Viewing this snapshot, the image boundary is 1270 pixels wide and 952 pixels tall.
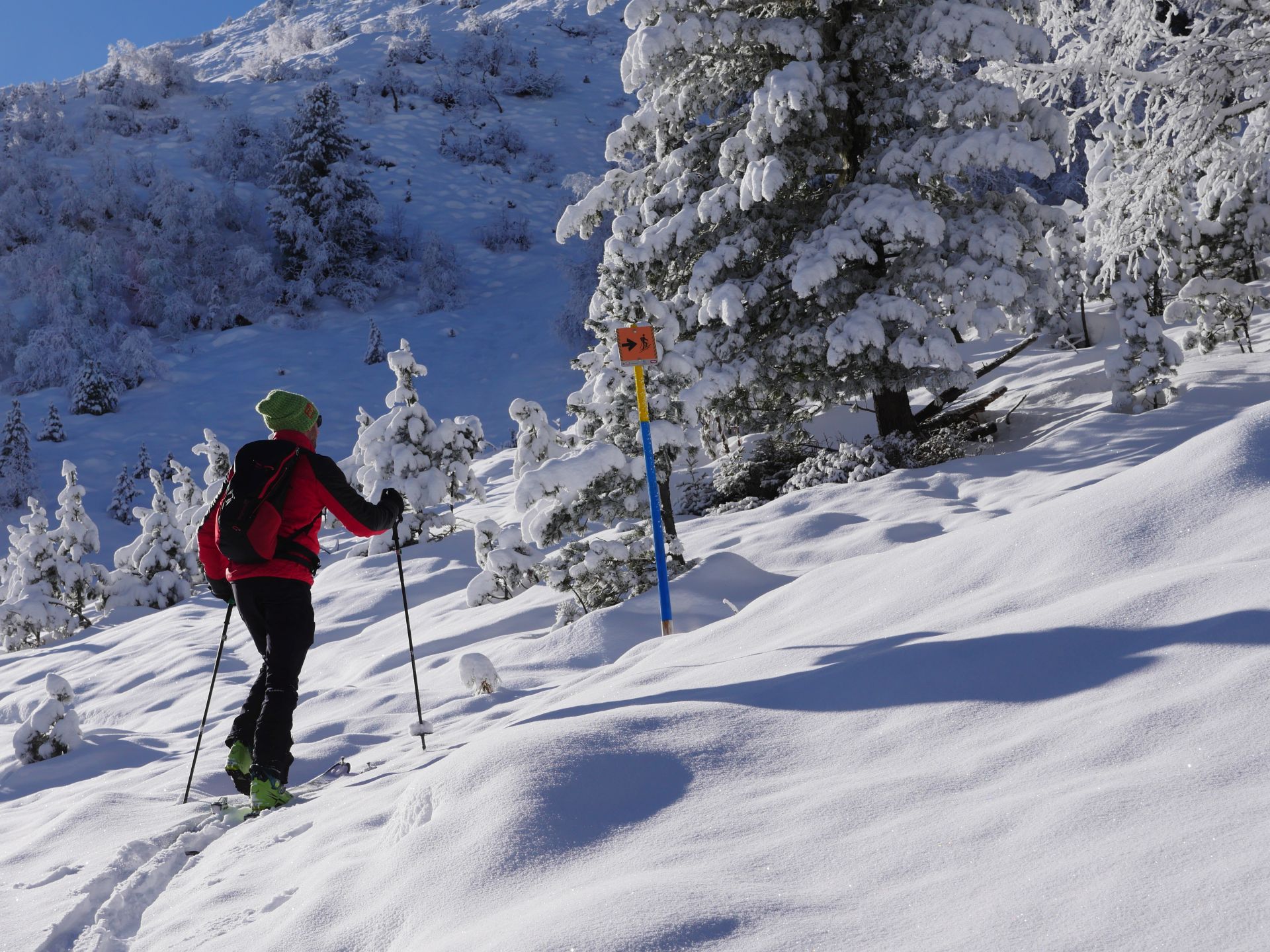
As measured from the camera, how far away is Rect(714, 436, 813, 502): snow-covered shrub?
11.5 metres

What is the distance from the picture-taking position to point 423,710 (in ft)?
18.9

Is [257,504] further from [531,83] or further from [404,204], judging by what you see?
[531,83]

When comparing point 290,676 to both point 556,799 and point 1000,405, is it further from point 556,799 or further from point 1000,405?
point 1000,405

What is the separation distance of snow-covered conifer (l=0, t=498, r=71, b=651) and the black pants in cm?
1268

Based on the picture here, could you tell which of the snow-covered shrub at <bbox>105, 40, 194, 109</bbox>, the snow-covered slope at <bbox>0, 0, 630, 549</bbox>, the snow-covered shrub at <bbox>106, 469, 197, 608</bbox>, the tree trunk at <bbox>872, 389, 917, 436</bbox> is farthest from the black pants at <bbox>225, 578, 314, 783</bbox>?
the snow-covered shrub at <bbox>105, 40, 194, 109</bbox>

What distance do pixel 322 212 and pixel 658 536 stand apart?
3511 centimetres

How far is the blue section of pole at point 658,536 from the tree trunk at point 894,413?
4.99 meters

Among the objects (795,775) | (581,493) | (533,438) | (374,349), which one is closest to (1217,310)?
(533,438)

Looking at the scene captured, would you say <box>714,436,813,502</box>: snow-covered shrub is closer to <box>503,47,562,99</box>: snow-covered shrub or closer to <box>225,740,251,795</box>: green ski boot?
<box>225,740,251,795</box>: green ski boot

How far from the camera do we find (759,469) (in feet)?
38.7

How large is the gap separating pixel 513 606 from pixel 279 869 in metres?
5.42

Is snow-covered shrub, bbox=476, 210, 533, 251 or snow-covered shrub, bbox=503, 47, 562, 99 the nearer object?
snow-covered shrub, bbox=476, 210, 533, 251

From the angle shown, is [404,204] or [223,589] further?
[404,204]

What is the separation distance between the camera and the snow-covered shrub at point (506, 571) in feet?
29.5
